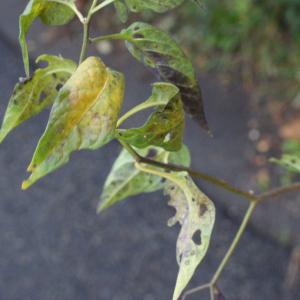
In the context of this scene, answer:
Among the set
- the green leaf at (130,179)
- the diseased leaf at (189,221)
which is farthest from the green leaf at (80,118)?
the green leaf at (130,179)

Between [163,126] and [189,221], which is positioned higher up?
[163,126]

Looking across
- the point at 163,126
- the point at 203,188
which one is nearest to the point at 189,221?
the point at 163,126

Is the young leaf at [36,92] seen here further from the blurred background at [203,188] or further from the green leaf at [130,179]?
the blurred background at [203,188]

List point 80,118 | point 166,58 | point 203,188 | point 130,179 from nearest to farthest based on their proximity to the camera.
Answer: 1. point 80,118
2. point 166,58
3. point 130,179
4. point 203,188

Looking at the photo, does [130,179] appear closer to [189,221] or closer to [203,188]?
[189,221]

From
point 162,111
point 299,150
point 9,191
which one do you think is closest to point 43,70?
point 162,111

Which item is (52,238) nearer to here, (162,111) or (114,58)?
(114,58)
